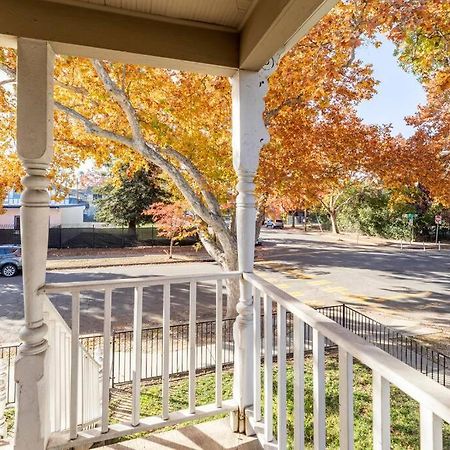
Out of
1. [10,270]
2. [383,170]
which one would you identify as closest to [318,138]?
[383,170]

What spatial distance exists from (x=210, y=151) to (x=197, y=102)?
33.8 inches

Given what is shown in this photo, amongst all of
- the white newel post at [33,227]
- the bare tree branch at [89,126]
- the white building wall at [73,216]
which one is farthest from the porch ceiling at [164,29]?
the white building wall at [73,216]

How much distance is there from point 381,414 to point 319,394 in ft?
1.13

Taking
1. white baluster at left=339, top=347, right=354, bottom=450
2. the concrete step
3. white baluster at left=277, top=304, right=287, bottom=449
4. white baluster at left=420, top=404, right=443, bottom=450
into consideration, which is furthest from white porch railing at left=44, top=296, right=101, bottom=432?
white baluster at left=420, top=404, right=443, bottom=450

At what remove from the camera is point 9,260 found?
10078mm

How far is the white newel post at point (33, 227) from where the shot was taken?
1439mm

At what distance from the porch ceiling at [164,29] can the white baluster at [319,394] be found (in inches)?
48.9

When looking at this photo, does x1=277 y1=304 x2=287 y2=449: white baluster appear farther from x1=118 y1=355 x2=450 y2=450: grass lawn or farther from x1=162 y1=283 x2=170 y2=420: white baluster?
x1=118 y1=355 x2=450 y2=450: grass lawn

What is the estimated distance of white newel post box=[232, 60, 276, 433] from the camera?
73.2 inches

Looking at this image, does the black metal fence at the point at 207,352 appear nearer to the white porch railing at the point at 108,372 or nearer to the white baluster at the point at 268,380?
the white porch railing at the point at 108,372

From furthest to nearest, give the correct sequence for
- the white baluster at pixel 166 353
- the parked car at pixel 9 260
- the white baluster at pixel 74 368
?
the parked car at pixel 9 260, the white baluster at pixel 166 353, the white baluster at pixel 74 368

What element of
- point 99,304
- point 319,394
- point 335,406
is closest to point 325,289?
point 335,406

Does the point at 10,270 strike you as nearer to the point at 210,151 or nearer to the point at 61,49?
the point at 210,151

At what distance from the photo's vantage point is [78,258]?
1384 cm
